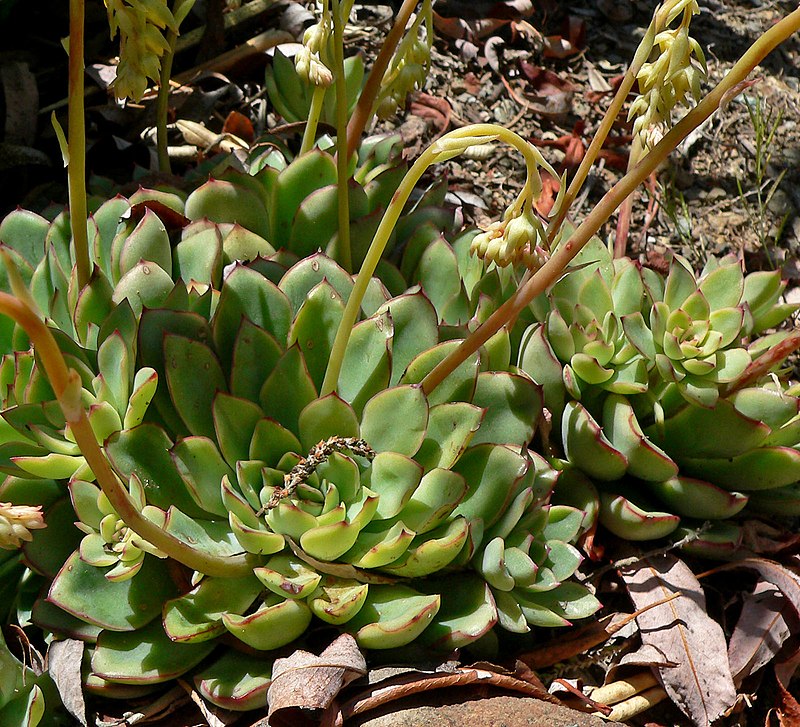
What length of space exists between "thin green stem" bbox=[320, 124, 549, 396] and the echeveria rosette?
75 centimetres

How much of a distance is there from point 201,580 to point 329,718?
0.39 metres

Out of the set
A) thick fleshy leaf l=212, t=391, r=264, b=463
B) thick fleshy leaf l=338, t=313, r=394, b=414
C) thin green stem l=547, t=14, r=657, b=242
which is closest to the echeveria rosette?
thin green stem l=547, t=14, r=657, b=242

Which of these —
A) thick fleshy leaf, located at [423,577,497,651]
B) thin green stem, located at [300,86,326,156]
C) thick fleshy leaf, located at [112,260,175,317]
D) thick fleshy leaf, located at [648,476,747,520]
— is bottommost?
thick fleshy leaf, located at [423,577,497,651]

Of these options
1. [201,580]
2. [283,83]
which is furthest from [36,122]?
[201,580]

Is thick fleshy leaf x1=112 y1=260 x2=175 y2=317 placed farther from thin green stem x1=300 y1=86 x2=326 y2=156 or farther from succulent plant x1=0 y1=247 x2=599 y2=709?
thin green stem x1=300 y1=86 x2=326 y2=156

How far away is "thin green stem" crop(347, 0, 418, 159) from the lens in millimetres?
2042

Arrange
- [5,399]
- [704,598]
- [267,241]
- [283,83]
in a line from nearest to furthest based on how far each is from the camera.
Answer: [5,399] < [704,598] < [267,241] < [283,83]

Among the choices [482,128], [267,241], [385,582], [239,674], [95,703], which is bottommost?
[95,703]

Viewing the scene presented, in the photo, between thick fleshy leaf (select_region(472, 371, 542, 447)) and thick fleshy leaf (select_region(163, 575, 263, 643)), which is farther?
thick fleshy leaf (select_region(472, 371, 542, 447))

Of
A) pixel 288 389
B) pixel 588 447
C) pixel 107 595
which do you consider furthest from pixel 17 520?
pixel 588 447

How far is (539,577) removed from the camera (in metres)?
1.95

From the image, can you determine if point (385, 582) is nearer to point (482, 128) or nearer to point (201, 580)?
point (201, 580)

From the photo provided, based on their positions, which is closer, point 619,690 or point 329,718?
point 329,718

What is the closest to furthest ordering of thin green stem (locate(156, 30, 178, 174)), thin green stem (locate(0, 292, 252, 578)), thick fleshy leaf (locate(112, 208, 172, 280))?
thin green stem (locate(0, 292, 252, 578)), thick fleshy leaf (locate(112, 208, 172, 280)), thin green stem (locate(156, 30, 178, 174))
